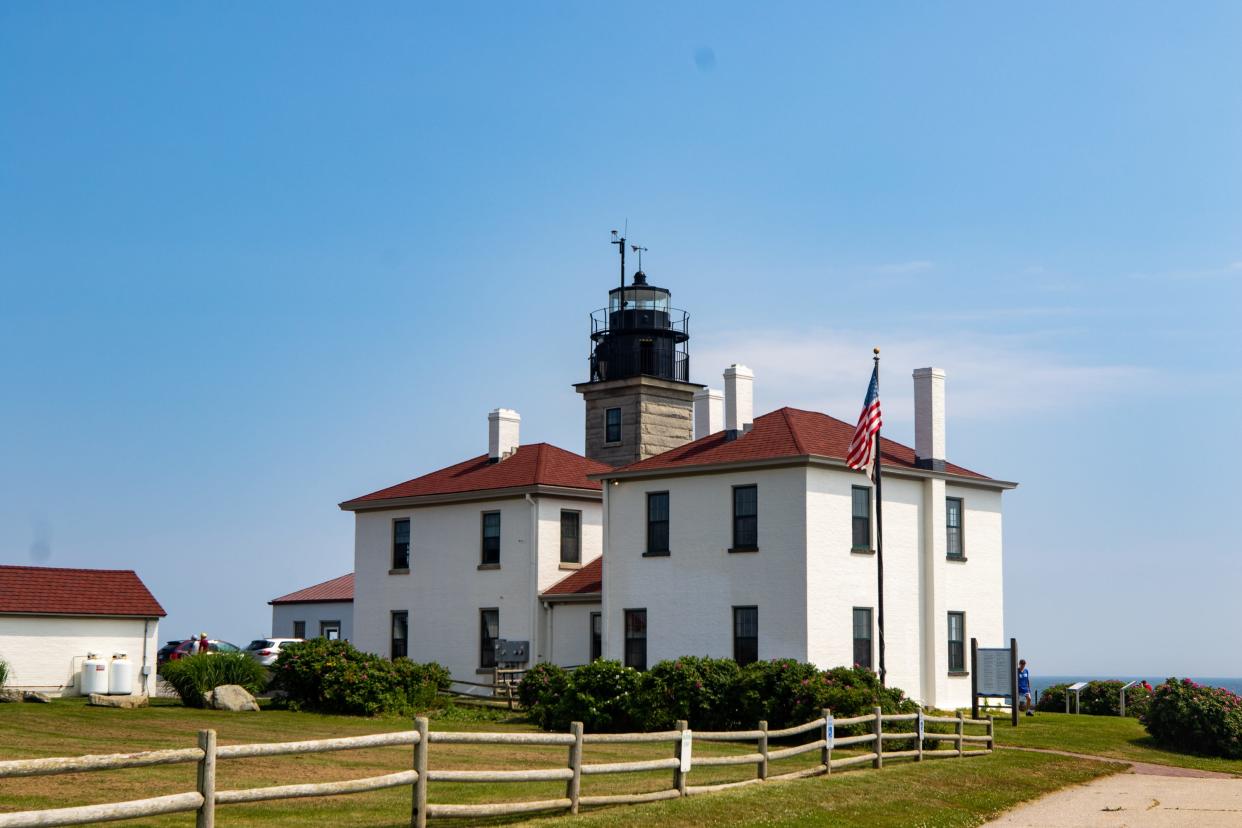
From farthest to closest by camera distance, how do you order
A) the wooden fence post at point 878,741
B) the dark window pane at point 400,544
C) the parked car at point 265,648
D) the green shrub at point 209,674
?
the parked car at point 265,648 < the dark window pane at point 400,544 < the green shrub at point 209,674 < the wooden fence post at point 878,741

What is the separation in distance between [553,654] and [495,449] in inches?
318

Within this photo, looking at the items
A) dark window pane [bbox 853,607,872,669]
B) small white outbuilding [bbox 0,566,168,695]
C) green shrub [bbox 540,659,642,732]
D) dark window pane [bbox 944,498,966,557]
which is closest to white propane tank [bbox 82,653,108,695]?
small white outbuilding [bbox 0,566,168,695]

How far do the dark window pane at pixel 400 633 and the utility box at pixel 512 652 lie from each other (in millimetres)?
4934

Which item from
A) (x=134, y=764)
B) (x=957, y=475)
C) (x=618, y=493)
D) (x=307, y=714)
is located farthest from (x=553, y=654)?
(x=134, y=764)

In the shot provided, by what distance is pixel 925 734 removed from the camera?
25.9 m

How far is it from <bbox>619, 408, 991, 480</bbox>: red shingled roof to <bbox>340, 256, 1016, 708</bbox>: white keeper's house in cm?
8

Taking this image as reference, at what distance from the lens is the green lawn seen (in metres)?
29.6

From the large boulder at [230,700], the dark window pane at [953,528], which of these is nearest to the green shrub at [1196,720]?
the dark window pane at [953,528]

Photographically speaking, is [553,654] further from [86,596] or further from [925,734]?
[925,734]

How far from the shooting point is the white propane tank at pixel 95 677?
3772 centimetres

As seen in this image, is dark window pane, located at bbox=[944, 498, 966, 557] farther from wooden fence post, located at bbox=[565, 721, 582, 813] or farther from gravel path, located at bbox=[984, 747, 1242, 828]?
wooden fence post, located at bbox=[565, 721, 582, 813]

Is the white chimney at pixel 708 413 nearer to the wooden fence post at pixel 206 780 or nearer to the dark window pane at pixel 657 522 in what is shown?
the dark window pane at pixel 657 522

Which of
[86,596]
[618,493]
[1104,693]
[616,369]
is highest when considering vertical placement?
[616,369]

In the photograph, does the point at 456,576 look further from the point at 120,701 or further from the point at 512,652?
the point at 120,701
